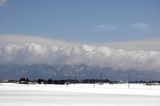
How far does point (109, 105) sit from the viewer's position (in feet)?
126

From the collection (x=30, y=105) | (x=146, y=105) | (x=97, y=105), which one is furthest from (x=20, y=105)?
(x=146, y=105)

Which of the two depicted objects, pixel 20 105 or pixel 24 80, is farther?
pixel 24 80

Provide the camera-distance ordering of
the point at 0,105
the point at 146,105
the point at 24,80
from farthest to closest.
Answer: the point at 24,80, the point at 146,105, the point at 0,105

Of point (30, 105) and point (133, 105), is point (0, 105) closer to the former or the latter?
point (30, 105)

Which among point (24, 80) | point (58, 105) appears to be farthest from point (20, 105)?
point (24, 80)

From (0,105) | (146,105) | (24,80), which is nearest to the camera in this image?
(0,105)

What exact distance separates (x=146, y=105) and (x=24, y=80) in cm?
16500

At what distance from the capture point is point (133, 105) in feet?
125

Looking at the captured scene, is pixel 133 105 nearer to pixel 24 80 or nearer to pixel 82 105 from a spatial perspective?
pixel 82 105

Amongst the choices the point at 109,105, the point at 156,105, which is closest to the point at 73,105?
the point at 109,105

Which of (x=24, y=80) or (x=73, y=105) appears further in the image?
(x=24, y=80)

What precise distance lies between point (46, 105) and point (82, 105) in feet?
11.7

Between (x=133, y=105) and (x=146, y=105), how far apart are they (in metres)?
1.32

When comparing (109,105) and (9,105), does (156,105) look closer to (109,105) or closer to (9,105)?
(109,105)
